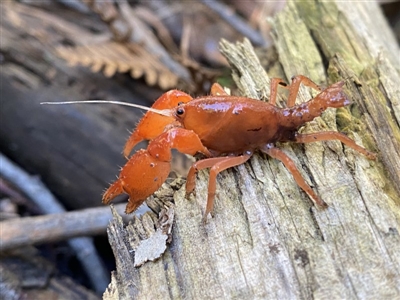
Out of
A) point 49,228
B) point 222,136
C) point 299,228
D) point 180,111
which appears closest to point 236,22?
point 180,111

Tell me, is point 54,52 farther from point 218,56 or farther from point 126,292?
point 126,292

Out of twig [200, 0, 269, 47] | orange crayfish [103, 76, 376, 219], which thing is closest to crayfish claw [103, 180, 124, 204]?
orange crayfish [103, 76, 376, 219]

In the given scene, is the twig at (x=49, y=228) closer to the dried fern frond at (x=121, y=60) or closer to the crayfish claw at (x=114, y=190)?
the crayfish claw at (x=114, y=190)

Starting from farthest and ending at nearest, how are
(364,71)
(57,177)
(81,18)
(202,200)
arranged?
(81,18), (57,177), (364,71), (202,200)

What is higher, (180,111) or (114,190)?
(180,111)

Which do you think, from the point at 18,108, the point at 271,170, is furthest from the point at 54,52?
the point at 271,170

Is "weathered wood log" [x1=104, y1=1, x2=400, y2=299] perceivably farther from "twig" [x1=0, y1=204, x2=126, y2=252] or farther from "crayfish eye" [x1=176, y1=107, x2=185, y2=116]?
→ "twig" [x1=0, y1=204, x2=126, y2=252]

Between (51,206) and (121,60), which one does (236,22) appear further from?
(51,206)
